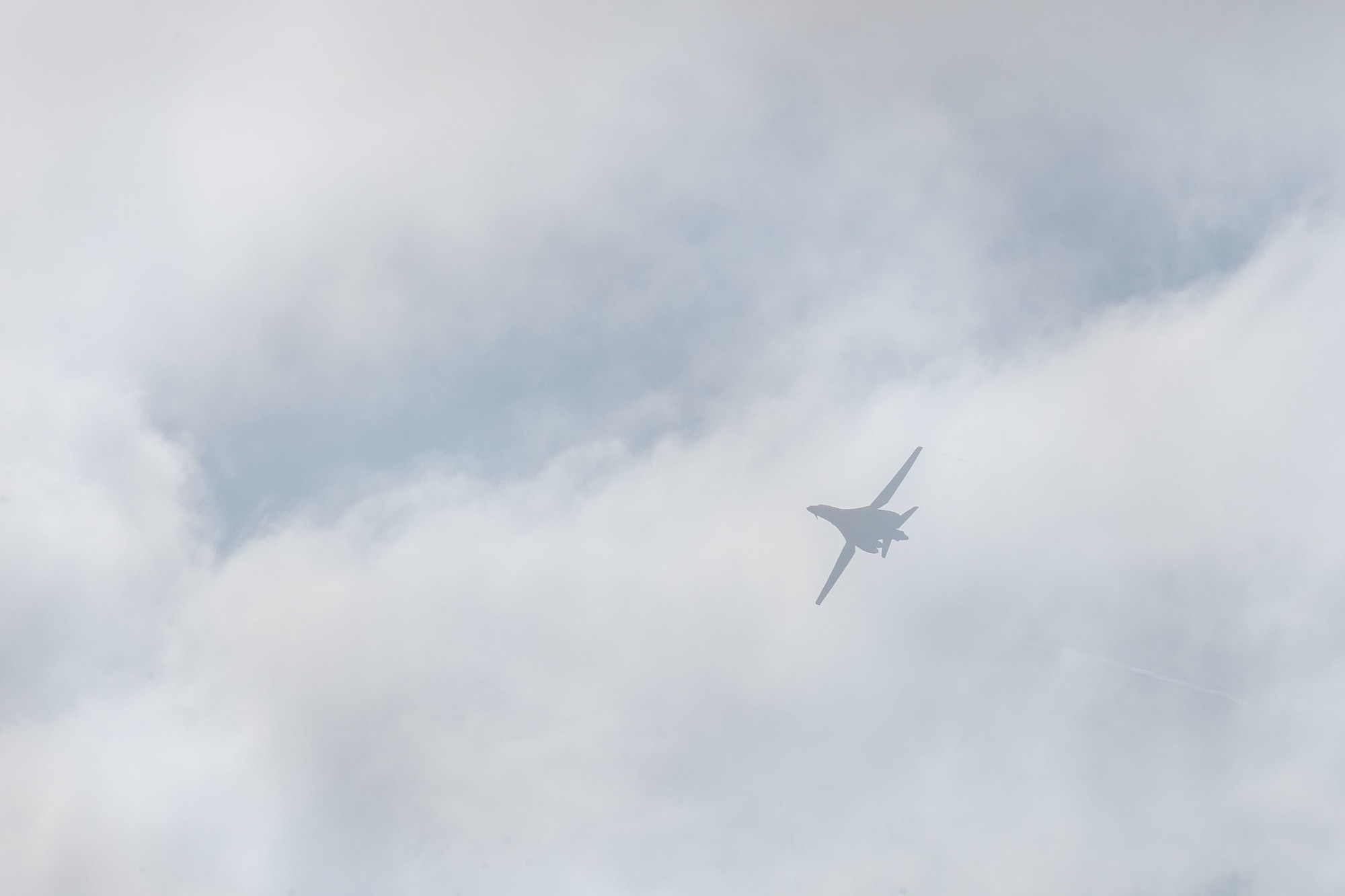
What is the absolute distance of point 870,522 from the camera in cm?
18688

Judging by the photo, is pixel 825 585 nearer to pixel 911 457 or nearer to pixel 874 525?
pixel 874 525

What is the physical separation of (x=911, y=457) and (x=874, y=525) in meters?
15.0

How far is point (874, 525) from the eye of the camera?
186875mm

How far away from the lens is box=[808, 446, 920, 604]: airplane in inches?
7279

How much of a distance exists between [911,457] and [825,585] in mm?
31954

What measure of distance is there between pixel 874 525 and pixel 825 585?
17374 mm

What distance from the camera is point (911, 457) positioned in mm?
183750

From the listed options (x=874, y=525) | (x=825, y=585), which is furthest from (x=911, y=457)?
(x=825, y=585)

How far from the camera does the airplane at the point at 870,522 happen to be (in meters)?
185

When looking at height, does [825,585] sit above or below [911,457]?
below

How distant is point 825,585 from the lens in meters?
195

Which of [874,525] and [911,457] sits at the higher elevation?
[911,457]
